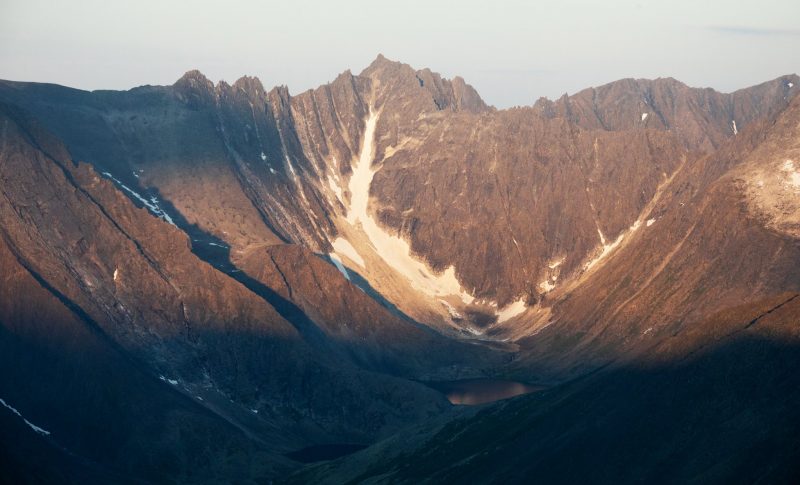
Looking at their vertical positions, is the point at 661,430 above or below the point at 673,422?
below

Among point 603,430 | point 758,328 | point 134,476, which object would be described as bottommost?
point 134,476

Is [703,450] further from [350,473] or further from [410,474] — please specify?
[350,473]

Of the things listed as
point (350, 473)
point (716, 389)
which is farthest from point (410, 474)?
point (716, 389)

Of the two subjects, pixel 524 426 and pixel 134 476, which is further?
pixel 134 476

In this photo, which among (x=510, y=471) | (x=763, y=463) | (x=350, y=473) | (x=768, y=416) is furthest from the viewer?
(x=350, y=473)

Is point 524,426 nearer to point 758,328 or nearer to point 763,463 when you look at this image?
point 758,328

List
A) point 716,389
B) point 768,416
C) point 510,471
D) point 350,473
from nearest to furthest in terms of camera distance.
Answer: point 768,416 < point 716,389 < point 510,471 < point 350,473

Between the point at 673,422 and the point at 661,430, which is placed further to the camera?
the point at 673,422

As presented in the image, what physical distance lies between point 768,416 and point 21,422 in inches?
3774

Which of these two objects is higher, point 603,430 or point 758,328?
point 758,328

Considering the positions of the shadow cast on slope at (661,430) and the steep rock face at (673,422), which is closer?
the shadow cast on slope at (661,430)

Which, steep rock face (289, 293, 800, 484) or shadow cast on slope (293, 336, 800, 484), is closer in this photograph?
shadow cast on slope (293, 336, 800, 484)

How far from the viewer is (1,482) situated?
159125 millimetres

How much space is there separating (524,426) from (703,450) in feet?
142
